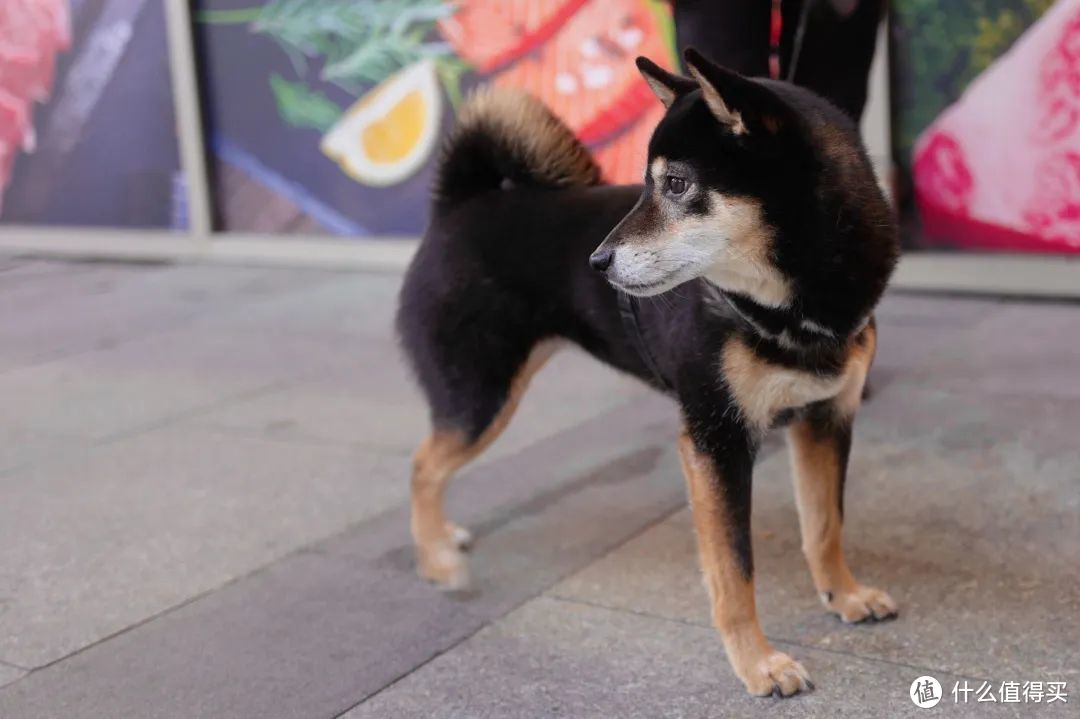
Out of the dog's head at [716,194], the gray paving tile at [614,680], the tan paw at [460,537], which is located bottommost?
the tan paw at [460,537]

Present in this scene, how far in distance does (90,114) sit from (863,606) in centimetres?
782

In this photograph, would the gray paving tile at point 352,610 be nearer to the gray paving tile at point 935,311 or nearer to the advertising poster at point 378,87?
the gray paving tile at point 935,311

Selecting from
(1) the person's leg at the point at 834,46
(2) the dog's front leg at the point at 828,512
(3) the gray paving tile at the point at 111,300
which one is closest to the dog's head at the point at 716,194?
(2) the dog's front leg at the point at 828,512

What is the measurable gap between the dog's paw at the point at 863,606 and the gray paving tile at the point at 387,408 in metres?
1.78

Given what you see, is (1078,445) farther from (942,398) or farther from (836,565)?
(836,565)

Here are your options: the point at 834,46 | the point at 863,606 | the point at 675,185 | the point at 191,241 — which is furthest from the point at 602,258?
the point at 191,241

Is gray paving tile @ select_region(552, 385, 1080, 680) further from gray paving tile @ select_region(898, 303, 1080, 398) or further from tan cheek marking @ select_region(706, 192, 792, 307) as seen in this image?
tan cheek marking @ select_region(706, 192, 792, 307)

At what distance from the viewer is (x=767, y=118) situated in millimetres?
2482

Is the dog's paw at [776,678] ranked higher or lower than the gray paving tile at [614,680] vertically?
higher

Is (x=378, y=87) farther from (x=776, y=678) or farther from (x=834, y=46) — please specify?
(x=776, y=678)

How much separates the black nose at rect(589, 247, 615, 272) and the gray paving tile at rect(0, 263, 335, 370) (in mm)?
4715

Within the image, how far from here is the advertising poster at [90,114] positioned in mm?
8945

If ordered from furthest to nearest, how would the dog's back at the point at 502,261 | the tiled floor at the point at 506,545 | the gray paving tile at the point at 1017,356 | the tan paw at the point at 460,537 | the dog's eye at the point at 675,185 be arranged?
the gray paving tile at the point at 1017,356 → the tan paw at the point at 460,537 → the dog's back at the point at 502,261 → the tiled floor at the point at 506,545 → the dog's eye at the point at 675,185

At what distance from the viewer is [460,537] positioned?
3684 mm
